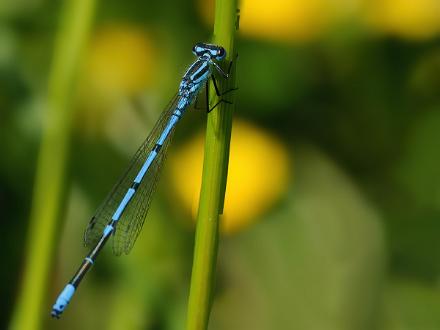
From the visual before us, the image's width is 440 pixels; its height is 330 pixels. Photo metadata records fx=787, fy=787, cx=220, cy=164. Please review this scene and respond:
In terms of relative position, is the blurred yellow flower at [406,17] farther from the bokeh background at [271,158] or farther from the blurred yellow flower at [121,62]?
the blurred yellow flower at [121,62]

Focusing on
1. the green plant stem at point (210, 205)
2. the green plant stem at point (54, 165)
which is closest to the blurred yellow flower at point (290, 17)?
the green plant stem at point (54, 165)

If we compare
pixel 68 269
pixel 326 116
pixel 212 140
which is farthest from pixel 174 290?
pixel 212 140

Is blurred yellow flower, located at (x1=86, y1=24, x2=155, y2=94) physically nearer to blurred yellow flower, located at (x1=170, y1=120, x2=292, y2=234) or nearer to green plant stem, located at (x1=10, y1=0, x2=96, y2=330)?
blurred yellow flower, located at (x1=170, y1=120, x2=292, y2=234)

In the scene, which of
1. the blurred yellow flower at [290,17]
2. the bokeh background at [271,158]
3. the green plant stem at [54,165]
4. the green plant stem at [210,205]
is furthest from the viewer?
the blurred yellow flower at [290,17]

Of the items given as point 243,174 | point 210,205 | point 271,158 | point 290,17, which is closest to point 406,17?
point 290,17

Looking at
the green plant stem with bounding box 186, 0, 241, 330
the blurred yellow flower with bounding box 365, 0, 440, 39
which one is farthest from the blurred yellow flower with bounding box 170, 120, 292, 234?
the green plant stem with bounding box 186, 0, 241, 330

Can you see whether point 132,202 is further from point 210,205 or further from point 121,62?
point 210,205
